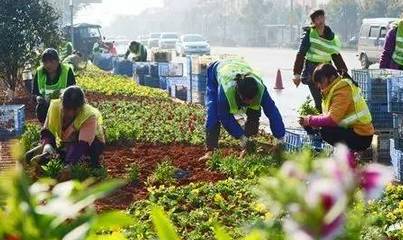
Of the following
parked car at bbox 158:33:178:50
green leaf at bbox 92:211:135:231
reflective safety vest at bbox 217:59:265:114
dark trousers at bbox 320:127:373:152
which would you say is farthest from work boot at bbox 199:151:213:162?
parked car at bbox 158:33:178:50

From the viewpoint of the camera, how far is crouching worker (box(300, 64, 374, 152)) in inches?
273

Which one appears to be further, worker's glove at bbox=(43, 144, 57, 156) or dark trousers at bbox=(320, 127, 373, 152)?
worker's glove at bbox=(43, 144, 57, 156)

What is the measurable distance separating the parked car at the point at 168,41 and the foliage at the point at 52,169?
150 feet

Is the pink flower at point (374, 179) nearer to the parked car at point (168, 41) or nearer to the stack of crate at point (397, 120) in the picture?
the stack of crate at point (397, 120)

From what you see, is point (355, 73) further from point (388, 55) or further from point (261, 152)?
point (261, 152)

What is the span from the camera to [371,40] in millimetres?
28766

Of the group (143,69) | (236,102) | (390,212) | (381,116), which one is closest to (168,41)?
(143,69)

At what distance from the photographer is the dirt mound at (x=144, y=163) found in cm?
678

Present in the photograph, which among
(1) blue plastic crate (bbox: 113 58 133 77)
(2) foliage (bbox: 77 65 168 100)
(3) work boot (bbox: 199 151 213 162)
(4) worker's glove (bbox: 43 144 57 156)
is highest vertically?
(4) worker's glove (bbox: 43 144 57 156)

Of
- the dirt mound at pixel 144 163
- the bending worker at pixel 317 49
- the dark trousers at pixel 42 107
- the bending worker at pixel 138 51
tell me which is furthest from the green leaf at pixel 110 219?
the bending worker at pixel 138 51

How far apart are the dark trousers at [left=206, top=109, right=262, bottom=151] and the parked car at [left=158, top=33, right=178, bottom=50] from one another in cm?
4429

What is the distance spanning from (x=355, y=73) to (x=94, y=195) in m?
8.40

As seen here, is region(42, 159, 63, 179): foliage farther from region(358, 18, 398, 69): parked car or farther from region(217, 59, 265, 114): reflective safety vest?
region(358, 18, 398, 69): parked car

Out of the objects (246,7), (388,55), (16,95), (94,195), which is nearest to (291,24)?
(246,7)
